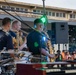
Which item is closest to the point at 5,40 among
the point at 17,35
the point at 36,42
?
the point at 36,42

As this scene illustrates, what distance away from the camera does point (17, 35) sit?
722cm

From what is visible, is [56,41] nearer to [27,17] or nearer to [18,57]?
[27,17]

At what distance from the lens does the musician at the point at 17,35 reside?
708 cm

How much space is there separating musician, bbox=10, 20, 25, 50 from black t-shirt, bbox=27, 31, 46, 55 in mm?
641

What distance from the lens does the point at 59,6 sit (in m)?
31.5

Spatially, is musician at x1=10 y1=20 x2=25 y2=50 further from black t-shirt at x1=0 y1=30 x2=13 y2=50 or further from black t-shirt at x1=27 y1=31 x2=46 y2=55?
black t-shirt at x1=0 y1=30 x2=13 y2=50

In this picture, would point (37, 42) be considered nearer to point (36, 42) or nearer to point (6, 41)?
point (36, 42)

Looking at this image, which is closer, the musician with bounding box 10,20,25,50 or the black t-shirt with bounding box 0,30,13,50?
the black t-shirt with bounding box 0,30,13,50

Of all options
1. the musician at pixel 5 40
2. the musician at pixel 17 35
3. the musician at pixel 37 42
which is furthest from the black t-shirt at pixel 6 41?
the musician at pixel 17 35

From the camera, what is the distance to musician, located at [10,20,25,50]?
7.08m

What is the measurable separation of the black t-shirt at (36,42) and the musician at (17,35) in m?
0.64

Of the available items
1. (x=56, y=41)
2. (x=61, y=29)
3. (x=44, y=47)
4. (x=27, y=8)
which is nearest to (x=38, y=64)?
(x=44, y=47)

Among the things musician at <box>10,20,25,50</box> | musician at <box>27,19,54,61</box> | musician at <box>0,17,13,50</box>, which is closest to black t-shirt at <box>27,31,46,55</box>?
musician at <box>27,19,54,61</box>

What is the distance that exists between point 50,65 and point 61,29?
1034 cm
